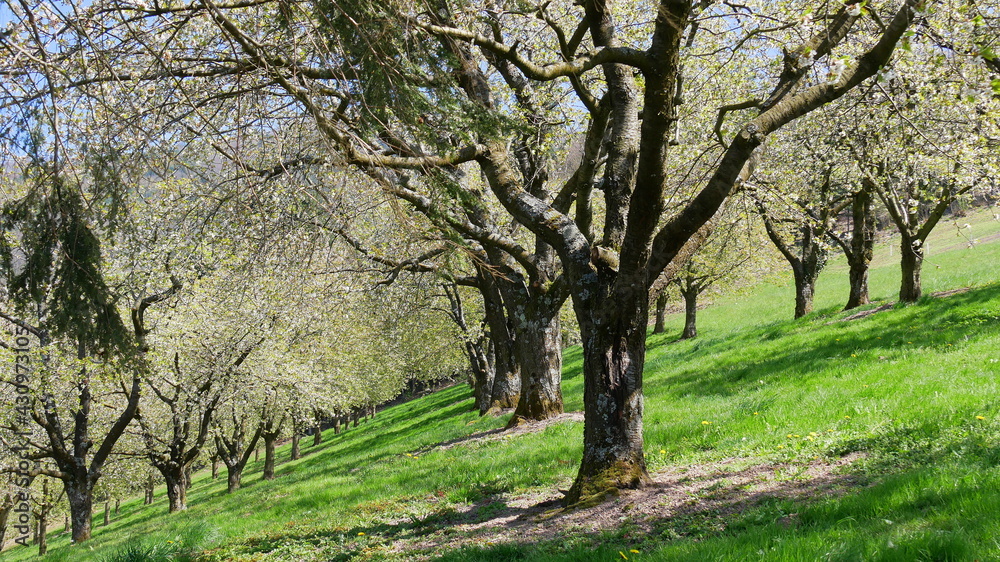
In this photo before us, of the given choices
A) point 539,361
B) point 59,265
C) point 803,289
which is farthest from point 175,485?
point 803,289

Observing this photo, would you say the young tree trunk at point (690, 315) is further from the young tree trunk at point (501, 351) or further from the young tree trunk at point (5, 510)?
the young tree trunk at point (5, 510)

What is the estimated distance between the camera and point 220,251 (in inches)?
448

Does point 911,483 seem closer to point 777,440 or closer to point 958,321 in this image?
point 777,440

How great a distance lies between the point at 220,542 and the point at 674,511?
5.78 metres

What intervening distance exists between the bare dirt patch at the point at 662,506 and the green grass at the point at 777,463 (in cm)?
9

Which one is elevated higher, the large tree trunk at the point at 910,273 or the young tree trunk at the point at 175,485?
the large tree trunk at the point at 910,273

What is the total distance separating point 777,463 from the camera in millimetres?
5770

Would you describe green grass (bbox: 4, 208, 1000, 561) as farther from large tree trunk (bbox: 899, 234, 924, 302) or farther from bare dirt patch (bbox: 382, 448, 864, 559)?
large tree trunk (bbox: 899, 234, 924, 302)

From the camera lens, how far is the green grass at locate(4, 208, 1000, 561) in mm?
3740

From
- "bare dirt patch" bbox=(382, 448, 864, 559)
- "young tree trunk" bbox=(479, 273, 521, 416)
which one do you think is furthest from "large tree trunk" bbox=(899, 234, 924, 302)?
"bare dirt patch" bbox=(382, 448, 864, 559)

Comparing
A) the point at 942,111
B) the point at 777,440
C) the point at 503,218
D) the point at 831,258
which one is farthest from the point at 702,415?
the point at 831,258

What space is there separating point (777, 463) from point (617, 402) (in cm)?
165

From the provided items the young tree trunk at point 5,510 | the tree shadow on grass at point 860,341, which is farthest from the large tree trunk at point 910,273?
the young tree trunk at point 5,510

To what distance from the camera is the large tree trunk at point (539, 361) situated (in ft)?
35.3
